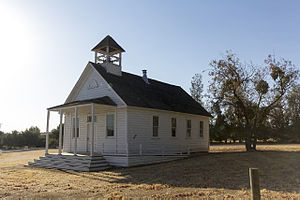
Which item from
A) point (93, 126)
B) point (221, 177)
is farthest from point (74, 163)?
point (221, 177)

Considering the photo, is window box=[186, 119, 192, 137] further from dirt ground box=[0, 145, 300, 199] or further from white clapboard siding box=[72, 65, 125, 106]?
dirt ground box=[0, 145, 300, 199]

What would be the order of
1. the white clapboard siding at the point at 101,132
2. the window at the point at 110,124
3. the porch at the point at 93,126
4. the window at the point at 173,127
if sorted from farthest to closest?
the window at the point at 173,127 < the window at the point at 110,124 < the white clapboard siding at the point at 101,132 < the porch at the point at 93,126

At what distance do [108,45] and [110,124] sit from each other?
6418 millimetres

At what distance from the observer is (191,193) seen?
8.24m

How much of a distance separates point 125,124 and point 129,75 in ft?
22.6

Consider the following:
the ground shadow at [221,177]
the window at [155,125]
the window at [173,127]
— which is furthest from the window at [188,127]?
the ground shadow at [221,177]

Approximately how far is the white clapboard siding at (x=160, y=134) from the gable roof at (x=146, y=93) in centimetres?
47

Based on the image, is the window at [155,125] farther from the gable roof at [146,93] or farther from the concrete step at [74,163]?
the concrete step at [74,163]

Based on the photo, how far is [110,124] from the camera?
18.3m

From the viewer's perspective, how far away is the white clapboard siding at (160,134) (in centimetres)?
1739

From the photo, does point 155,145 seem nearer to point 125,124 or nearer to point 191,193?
point 125,124

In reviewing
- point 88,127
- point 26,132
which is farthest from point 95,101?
point 26,132

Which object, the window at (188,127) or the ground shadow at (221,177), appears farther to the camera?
the window at (188,127)

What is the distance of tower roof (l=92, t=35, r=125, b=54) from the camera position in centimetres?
2095
